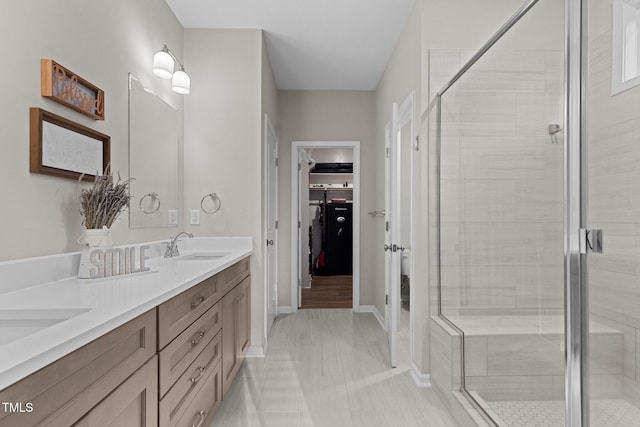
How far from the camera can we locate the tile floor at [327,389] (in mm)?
2086

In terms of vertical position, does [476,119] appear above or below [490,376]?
above

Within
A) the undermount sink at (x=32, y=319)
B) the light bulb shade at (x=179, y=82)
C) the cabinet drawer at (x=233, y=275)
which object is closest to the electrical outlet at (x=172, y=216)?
the cabinet drawer at (x=233, y=275)

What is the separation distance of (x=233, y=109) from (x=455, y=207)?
1892mm

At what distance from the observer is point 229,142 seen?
3033 millimetres

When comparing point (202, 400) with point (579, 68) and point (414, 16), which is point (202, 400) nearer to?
point (579, 68)

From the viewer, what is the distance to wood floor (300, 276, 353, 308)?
4793mm

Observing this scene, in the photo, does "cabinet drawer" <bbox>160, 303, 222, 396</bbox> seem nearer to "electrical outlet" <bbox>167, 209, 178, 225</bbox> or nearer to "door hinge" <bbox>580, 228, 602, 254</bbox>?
"electrical outlet" <bbox>167, 209, 178, 225</bbox>

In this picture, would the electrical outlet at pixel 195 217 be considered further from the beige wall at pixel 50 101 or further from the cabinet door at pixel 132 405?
the cabinet door at pixel 132 405

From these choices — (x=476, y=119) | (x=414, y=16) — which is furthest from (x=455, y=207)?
(x=414, y=16)

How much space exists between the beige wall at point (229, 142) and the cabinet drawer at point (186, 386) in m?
1.14

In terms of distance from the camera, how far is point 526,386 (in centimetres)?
176

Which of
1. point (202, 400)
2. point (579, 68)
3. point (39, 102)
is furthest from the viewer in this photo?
point (202, 400)

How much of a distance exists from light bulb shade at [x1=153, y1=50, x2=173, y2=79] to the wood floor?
3125 mm

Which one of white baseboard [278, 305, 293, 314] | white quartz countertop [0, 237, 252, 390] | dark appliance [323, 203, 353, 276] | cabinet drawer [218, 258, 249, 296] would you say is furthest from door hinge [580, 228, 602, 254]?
dark appliance [323, 203, 353, 276]
